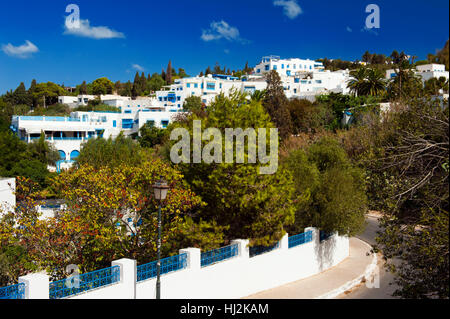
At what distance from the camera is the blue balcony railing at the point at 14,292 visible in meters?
7.35

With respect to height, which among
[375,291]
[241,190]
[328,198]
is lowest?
[375,291]

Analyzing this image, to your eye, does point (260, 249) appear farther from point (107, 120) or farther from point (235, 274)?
point (107, 120)

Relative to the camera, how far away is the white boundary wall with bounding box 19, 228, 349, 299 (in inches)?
356

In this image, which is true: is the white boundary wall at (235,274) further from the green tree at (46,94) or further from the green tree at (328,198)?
the green tree at (46,94)

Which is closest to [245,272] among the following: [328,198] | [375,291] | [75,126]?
[375,291]

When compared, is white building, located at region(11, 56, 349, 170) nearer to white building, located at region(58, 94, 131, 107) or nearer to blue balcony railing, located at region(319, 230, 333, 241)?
white building, located at region(58, 94, 131, 107)

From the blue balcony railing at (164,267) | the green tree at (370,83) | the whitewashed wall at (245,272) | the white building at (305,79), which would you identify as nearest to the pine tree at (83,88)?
the white building at (305,79)

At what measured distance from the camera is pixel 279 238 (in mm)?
12531

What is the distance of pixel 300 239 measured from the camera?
13922 mm

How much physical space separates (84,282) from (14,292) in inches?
53.5

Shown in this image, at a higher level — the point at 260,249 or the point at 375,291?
the point at 260,249
